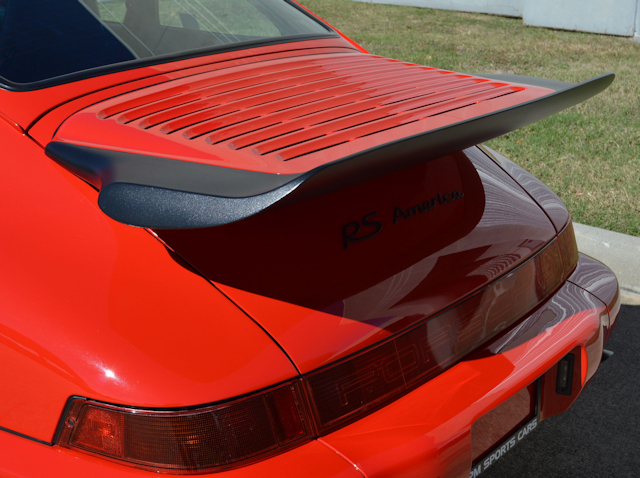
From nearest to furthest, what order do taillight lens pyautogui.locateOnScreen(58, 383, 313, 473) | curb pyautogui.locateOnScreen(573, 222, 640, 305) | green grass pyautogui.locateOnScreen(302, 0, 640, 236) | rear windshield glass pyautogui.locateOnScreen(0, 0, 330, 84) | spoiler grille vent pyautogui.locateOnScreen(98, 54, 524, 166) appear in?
taillight lens pyautogui.locateOnScreen(58, 383, 313, 473) < spoiler grille vent pyautogui.locateOnScreen(98, 54, 524, 166) < rear windshield glass pyautogui.locateOnScreen(0, 0, 330, 84) < curb pyautogui.locateOnScreen(573, 222, 640, 305) < green grass pyautogui.locateOnScreen(302, 0, 640, 236)

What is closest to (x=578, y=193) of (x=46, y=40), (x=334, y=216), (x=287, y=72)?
(x=287, y=72)

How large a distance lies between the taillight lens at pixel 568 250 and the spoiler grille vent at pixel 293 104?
0.56 metres

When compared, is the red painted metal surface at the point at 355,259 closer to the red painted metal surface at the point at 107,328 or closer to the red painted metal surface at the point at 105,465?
the red painted metal surface at the point at 107,328

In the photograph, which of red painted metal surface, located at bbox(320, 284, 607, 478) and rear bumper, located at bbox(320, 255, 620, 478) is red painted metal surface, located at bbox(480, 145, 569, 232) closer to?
rear bumper, located at bbox(320, 255, 620, 478)

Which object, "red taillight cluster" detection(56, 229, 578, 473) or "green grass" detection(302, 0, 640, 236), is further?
"green grass" detection(302, 0, 640, 236)

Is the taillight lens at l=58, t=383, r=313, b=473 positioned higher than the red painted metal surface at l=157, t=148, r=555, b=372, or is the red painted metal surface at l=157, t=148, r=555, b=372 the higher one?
the red painted metal surface at l=157, t=148, r=555, b=372

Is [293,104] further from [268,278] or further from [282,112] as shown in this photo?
[268,278]

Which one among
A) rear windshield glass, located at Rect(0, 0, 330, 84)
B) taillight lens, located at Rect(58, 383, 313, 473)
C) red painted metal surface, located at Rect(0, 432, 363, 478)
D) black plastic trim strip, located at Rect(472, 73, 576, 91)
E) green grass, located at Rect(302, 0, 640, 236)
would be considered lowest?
green grass, located at Rect(302, 0, 640, 236)

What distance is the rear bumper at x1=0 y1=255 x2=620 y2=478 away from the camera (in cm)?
141

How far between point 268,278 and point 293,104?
60 centimetres

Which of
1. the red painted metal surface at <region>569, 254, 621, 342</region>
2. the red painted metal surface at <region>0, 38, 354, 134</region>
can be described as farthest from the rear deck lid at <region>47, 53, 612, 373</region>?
the red painted metal surface at <region>569, 254, 621, 342</region>

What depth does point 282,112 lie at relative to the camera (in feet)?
5.93

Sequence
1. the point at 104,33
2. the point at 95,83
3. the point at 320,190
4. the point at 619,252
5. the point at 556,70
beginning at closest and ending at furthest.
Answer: the point at 320,190 < the point at 95,83 < the point at 104,33 < the point at 619,252 < the point at 556,70

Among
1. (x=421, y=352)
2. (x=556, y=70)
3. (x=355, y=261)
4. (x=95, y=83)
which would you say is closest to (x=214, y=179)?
(x=355, y=261)
